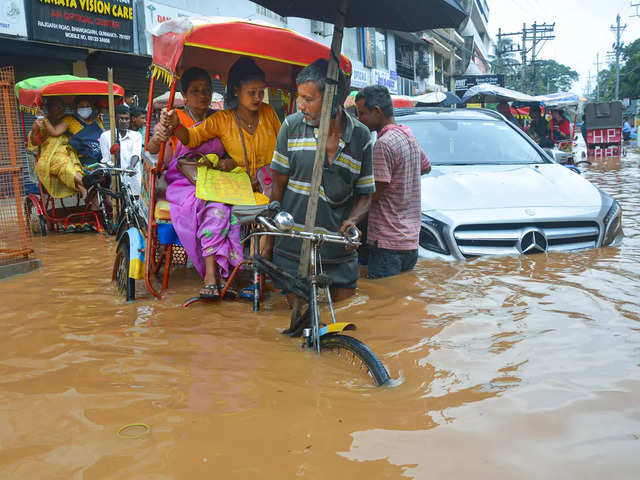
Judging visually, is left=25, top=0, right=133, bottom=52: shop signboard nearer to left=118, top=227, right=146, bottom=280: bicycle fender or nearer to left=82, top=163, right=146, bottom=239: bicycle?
left=82, top=163, right=146, bottom=239: bicycle

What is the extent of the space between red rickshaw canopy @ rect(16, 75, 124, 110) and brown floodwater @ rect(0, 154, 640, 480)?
14.6 ft

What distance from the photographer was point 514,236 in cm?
500

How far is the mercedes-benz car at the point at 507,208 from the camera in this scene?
196 inches

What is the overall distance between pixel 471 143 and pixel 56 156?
5794mm

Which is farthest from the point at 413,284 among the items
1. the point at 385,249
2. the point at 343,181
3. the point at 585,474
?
the point at 585,474

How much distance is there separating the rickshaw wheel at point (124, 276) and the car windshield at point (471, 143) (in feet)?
10.2

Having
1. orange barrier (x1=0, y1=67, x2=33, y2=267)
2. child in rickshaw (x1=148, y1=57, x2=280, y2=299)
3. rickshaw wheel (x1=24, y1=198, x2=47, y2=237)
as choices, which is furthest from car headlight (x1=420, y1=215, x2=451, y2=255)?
rickshaw wheel (x1=24, y1=198, x2=47, y2=237)

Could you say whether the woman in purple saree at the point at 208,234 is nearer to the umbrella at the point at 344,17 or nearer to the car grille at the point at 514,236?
the umbrella at the point at 344,17

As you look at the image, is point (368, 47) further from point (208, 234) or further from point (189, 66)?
point (208, 234)

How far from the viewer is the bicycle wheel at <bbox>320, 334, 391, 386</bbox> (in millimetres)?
2801

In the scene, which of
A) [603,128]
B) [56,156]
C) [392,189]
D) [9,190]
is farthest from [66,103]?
[603,128]

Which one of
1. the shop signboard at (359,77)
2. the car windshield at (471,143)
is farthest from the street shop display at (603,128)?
the car windshield at (471,143)

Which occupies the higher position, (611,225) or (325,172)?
(325,172)

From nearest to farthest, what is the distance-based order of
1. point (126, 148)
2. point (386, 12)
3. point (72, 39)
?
point (386, 12)
point (126, 148)
point (72, 39)
